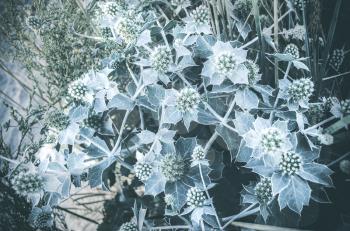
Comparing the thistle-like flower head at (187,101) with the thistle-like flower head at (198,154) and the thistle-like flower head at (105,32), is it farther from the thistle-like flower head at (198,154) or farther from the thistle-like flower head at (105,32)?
the thistle-like flower head at (105,32)

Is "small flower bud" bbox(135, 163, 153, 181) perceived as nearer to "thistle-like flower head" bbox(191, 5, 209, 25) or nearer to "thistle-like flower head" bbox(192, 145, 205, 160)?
"thistle-like flower head" bbox(192, 145, 205, 160)

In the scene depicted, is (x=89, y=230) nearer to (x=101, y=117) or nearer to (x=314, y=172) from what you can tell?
(x=101, y=117)

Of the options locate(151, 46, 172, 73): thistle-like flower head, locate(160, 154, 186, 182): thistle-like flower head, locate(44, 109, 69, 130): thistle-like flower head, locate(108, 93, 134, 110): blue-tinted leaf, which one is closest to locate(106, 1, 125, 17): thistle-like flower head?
locate(151, 46, 172, 73): thistle-like flower head

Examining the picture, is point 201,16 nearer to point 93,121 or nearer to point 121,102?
point 121,102

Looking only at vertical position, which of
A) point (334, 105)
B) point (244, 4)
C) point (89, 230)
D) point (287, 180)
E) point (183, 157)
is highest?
point (244, 4)

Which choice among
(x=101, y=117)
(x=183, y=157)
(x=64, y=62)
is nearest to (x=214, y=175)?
(x=183, y=157)

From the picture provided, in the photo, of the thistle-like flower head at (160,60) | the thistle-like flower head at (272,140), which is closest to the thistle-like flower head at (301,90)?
the thistle-like flower head at (272,140)

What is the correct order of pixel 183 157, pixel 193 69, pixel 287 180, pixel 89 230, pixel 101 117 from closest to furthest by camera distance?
pixel 287 180
pixel 183 157
pixel 101 117
pixel 193 69
pixel 89 230
